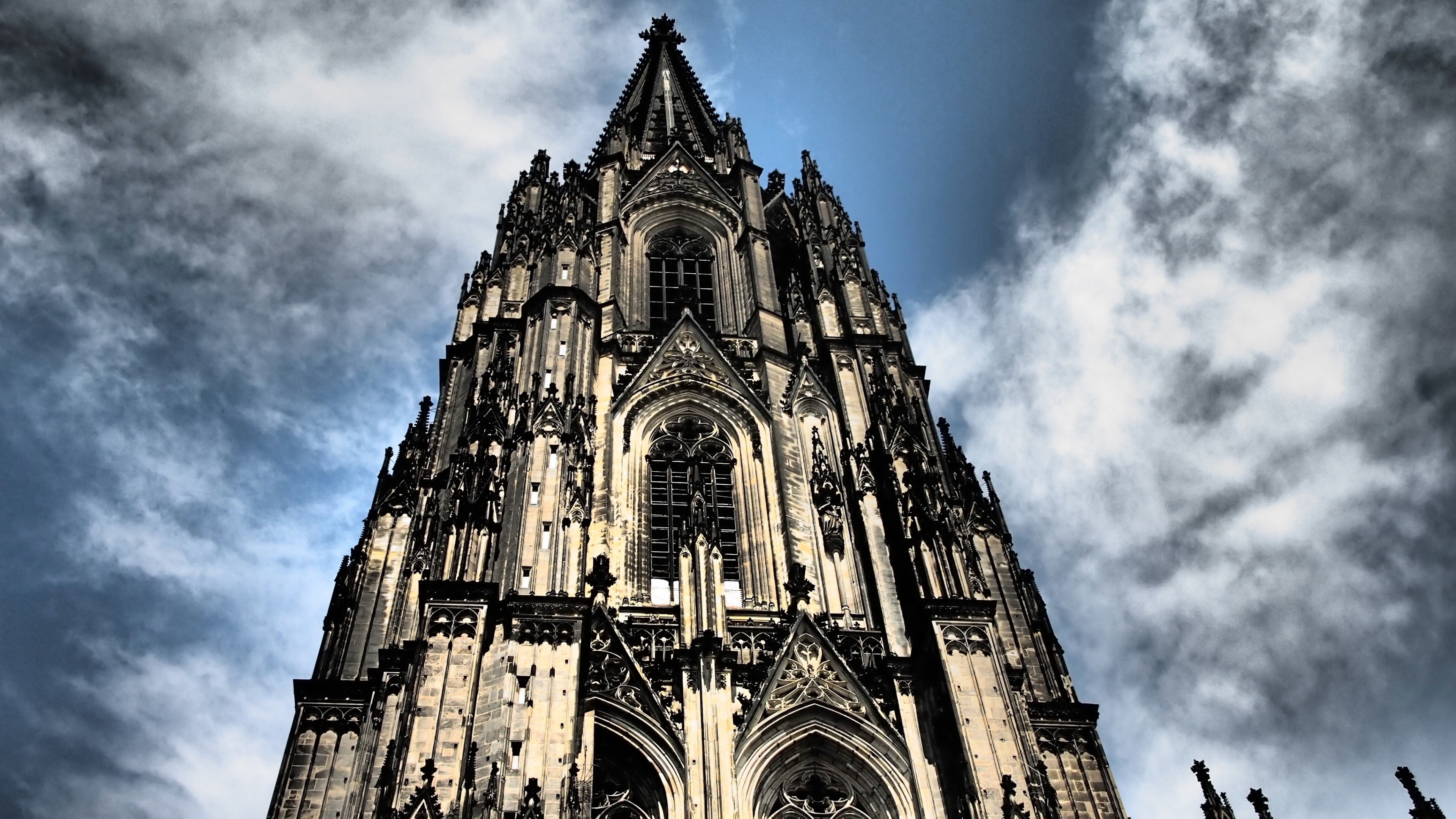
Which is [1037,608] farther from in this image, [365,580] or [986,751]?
[365,580]

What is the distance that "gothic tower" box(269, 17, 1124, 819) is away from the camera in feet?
57.6

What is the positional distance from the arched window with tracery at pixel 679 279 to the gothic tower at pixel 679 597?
75 cm

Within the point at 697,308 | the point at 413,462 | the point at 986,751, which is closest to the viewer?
the point at 986,751

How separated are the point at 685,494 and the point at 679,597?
4294mm

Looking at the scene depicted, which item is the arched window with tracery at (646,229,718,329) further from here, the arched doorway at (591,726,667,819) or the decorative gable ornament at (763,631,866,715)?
the arched doorway at (591,726,667,819)

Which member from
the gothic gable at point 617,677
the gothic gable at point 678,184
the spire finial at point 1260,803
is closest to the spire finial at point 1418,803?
the spire finial at point 1260,803

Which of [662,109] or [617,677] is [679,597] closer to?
[617,677]

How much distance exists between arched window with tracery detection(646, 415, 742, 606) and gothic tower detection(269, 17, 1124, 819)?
0.07 m

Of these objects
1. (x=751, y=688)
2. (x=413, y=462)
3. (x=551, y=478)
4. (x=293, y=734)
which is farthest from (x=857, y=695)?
(x=413, y=462)

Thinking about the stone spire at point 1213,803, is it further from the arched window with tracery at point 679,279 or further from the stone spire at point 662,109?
the stone spire at point 662,109

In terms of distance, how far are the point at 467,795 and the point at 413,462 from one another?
10.9 meters

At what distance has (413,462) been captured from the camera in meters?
25.3

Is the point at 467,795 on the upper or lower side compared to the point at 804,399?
lower

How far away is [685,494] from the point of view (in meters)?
25.3
